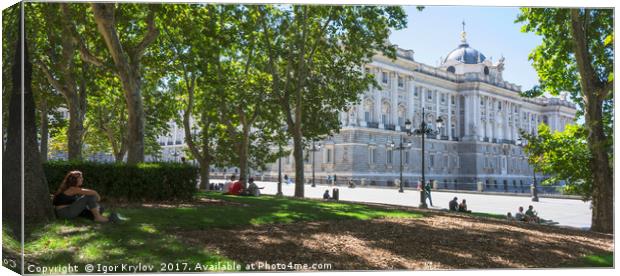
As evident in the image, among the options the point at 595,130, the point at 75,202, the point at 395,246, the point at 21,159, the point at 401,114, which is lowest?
the point at 395,246

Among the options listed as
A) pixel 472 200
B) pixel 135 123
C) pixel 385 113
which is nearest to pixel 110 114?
pixel 385 113

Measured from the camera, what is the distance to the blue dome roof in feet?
39.4

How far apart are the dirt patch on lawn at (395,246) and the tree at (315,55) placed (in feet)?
24.2

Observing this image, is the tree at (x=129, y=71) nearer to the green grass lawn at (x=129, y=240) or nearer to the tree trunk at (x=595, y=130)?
→ the green grass lawn at (x=129, y=240)

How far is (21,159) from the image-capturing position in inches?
314

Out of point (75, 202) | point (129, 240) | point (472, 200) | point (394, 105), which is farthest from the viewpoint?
point (394, 105)

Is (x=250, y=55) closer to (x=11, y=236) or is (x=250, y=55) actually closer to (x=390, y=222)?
(x=390, y=222)

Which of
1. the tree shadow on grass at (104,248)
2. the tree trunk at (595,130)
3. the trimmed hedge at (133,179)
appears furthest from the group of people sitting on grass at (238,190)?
the tree trunk at (595,130)

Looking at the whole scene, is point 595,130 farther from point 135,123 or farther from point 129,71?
point 129,71

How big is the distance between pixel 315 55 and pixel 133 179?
9582 mm

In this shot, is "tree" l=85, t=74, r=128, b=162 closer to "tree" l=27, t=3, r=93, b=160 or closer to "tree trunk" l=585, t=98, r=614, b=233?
"tree" l=27, t=3, r=93, b=160

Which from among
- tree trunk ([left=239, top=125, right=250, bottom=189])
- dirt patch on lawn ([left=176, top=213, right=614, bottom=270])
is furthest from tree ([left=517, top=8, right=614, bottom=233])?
tree trunk ([left=239, top=125, right=250, bottom=189])

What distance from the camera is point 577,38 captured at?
12.3 metres

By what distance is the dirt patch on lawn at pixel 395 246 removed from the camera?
765 centimetres
